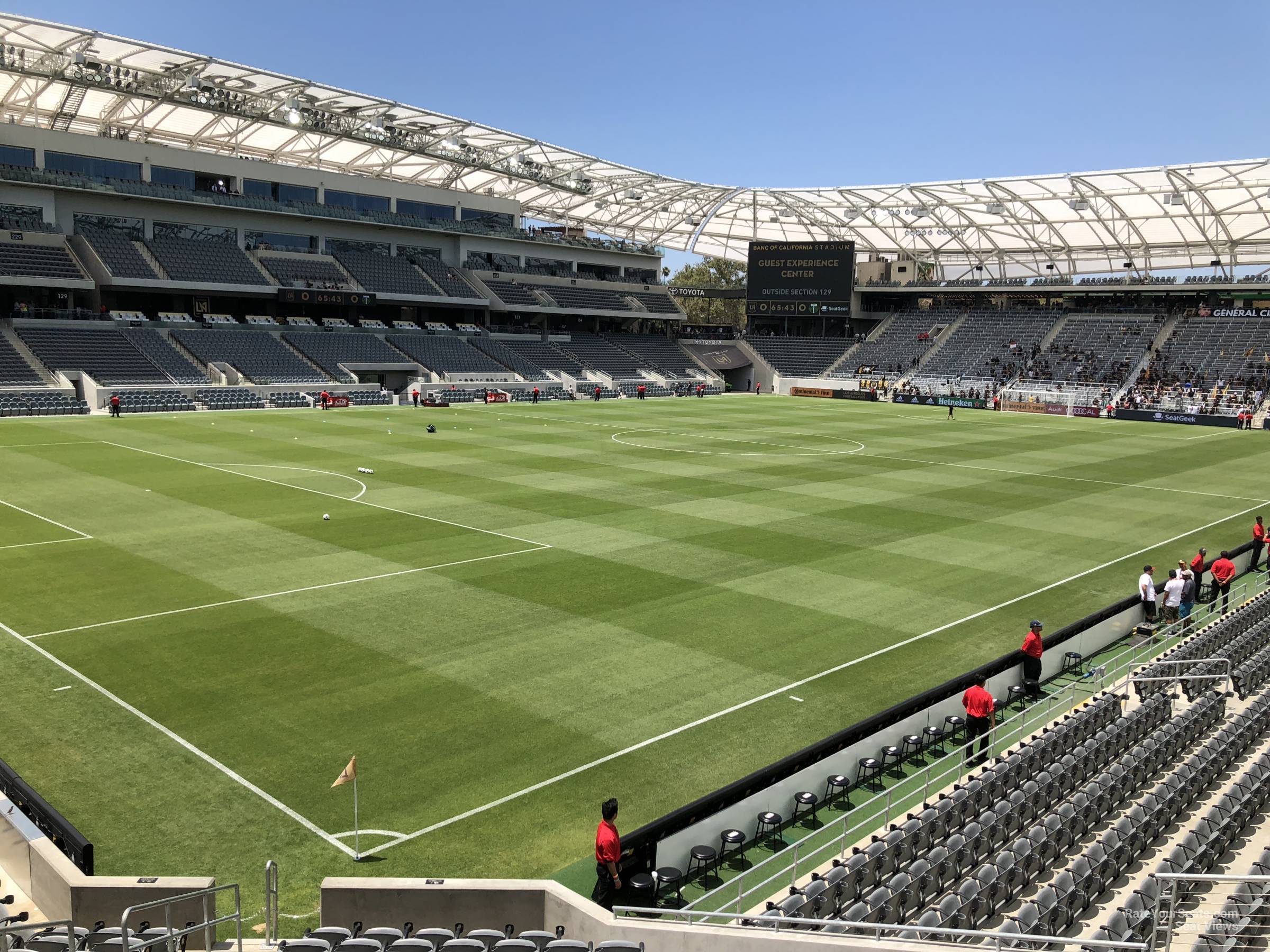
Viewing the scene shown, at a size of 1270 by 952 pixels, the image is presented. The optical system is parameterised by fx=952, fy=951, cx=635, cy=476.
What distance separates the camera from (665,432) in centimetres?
5234

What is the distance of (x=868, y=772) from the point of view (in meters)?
13.2

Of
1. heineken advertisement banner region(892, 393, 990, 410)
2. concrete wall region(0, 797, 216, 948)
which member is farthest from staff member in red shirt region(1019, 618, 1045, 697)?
heineken advertisement banner region(892, 393, 990, 410)

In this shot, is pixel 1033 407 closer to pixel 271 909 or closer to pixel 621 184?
pixel 621 184

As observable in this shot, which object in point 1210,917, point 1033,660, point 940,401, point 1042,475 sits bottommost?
point 1210,917

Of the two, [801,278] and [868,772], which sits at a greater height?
[801,278]

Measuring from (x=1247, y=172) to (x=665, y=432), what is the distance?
42796mm

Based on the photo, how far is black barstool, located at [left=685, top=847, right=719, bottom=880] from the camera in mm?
10648

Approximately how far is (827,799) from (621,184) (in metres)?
77.0

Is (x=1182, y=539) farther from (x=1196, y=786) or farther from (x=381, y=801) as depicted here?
(x=381, y=801)

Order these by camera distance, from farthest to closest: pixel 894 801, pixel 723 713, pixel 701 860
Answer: pixel 723 713 < pixel 894 801 < pixel 701 860

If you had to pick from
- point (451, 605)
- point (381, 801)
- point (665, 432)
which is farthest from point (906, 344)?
point (381, 801)

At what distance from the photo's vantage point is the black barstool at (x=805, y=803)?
12.1 m

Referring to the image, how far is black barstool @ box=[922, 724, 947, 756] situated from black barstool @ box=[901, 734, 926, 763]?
21 cm

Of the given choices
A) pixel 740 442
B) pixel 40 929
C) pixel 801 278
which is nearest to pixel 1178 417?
pixel 801 278
